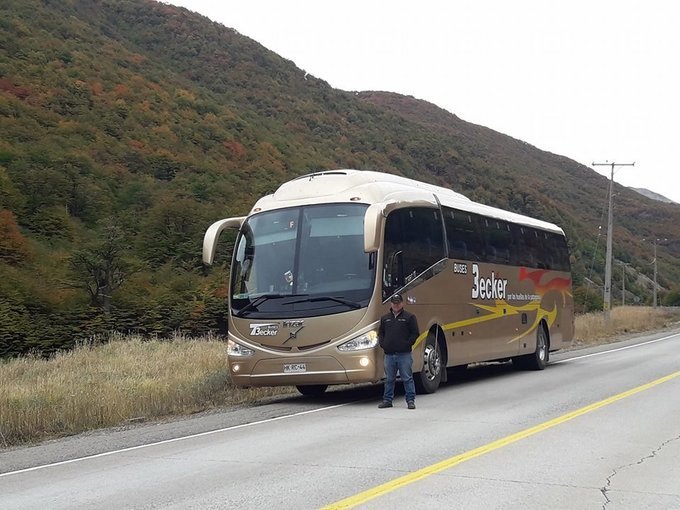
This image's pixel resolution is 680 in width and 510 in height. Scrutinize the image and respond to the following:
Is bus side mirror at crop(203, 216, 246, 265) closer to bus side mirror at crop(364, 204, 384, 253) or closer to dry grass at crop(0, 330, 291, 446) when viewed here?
Result: dry grass at crop(0, 330, 291, 446)

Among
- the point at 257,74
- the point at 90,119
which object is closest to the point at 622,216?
Result: the point at 257,74

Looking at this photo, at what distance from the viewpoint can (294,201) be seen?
46.6 feet

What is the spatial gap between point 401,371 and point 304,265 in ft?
7.63

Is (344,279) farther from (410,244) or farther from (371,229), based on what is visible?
(410,244)

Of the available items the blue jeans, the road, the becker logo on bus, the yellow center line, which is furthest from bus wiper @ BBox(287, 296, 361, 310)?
the becker logo on bus

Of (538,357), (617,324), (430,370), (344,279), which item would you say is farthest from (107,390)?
(617,324)

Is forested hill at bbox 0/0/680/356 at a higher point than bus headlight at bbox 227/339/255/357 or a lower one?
higher

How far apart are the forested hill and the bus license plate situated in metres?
16.3

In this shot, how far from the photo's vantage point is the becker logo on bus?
664 inches

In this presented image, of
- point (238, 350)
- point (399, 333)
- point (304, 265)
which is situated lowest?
point (238, 350)

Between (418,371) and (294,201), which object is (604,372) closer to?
(418,371)

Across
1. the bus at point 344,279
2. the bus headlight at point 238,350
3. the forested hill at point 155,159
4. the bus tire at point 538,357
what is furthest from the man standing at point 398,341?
the forested hill at point 155,159

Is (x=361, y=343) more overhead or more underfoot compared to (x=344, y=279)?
more underfoot

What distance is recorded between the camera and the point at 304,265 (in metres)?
13.5
